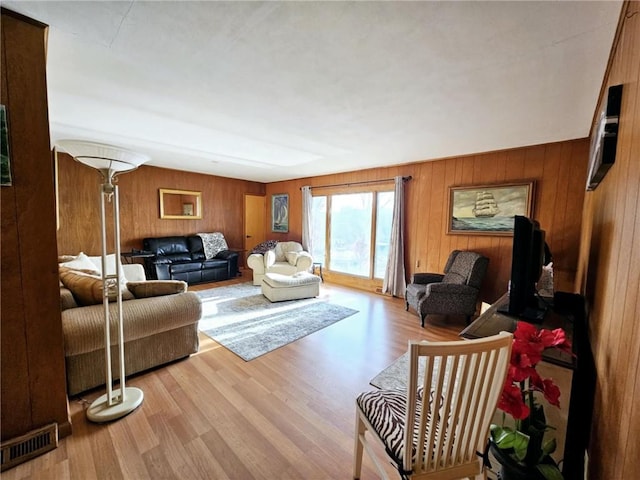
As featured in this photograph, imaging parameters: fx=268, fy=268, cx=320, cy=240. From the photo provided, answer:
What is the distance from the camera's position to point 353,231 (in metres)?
5.38

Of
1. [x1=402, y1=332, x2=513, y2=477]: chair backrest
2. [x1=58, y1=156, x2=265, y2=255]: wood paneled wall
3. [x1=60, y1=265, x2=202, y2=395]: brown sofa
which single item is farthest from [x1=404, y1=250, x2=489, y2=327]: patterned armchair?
[x1=58, y1=156, x2=265, y2=255]: wood paneled wall

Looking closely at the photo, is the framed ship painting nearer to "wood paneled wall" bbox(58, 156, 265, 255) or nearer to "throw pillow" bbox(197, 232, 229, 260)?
"throw pillow" bbox(197, 232, 229, 260)

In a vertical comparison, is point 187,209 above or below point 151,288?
above

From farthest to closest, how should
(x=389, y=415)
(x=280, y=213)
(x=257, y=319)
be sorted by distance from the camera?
(x=280, y=213) → (x=257, y=319) → (x=389, y=415)

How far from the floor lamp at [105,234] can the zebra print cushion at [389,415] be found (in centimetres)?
162

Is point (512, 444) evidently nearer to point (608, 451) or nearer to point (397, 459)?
point (608, 451)

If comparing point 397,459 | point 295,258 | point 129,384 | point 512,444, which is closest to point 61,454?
point 129,384

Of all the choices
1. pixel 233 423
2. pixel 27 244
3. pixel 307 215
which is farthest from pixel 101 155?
pixel 307 215

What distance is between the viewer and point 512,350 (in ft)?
3.35

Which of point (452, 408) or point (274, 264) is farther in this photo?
point (274, 264)

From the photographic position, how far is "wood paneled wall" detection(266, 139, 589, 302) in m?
3.13

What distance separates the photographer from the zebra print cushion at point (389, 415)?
1.09m

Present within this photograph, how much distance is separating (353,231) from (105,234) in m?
4.21

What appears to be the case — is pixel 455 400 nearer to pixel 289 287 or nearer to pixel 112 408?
pixel 112 408
